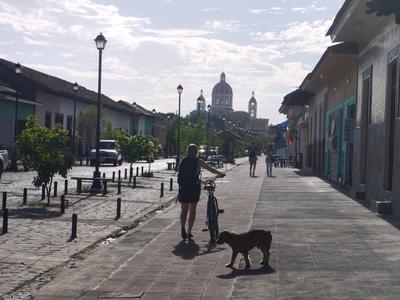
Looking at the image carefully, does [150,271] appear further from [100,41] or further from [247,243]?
[100,41]

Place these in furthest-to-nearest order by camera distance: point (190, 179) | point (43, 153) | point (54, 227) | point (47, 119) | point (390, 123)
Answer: point (47, 119), point (43, 153), point (390, 123), point (54, 227), point (190, 179)

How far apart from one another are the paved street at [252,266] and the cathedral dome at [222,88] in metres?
176

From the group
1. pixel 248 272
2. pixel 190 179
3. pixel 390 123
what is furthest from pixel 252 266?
pixel 390 123

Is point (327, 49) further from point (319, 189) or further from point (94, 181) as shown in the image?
point (94, 181)

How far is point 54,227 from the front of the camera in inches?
495

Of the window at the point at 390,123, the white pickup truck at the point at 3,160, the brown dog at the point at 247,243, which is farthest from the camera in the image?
the white pickup truck at the point at 3,160

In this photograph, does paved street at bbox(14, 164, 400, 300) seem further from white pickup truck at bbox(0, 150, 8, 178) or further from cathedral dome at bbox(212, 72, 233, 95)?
cathedral dome at bbox(212, 72, 233, 95)

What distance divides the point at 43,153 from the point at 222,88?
17380 centimetres

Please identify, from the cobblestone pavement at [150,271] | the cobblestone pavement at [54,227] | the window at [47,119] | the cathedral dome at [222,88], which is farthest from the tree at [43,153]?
the cathedral dome at [222,88]

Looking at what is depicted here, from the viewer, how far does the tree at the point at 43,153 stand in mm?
16594

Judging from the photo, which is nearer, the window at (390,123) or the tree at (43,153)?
the window at (390,123)

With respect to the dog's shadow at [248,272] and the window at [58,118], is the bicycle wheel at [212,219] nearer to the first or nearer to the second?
the dog's shadow at [248,272]

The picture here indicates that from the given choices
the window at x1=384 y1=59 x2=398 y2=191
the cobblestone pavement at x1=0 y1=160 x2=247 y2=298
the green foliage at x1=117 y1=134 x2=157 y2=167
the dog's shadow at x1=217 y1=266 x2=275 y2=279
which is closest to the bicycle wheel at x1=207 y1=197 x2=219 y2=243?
the cobblestone pavement at x1=0 y1=160 x2=247 y2=298

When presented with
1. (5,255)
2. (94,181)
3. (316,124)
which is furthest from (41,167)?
(316,124)
